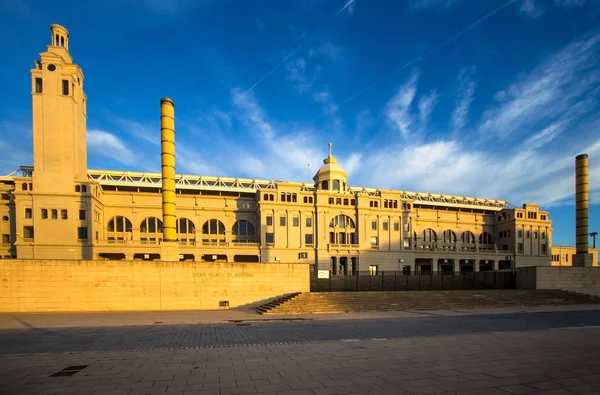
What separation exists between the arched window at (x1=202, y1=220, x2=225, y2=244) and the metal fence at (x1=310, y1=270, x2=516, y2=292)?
28085 millimetres

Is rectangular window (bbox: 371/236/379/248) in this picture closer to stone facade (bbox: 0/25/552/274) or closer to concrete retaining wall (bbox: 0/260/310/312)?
stone facade (bbox: 0/25/552/274)

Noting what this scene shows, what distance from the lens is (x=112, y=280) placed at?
88.1 feet

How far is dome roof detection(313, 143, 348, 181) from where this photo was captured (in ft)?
208

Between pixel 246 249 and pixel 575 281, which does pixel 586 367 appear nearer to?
pixel 575 281

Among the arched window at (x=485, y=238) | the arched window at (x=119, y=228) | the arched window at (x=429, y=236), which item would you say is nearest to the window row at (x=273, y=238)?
the arched window at (x=119, y=228)

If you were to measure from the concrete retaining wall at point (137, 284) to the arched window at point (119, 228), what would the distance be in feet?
95.0

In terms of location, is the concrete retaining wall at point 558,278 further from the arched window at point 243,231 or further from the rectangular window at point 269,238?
the arched window at point 243,231

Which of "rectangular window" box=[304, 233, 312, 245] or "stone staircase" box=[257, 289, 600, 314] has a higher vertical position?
"rectangular window" box=[304, 233, 312, 245]

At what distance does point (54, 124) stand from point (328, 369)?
5603 cm

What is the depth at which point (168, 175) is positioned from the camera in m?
32.8

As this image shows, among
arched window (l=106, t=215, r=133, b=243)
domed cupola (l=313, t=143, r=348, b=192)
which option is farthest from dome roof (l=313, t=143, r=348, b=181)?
→ arched window (l=106, t=215, r=133, b=243)

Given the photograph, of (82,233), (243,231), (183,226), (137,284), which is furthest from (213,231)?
(137,284)

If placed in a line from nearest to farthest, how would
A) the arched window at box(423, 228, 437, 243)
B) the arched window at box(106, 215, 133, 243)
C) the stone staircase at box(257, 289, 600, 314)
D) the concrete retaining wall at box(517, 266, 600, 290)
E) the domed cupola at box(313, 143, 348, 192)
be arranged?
1. the stone staircase at box(257, 289, 600, 314)
2. the concrete retaining wall at box(517, 266, 600, 290)
3. the arched window at box(106, 215, 133, 243)
4. the domed cupola at box(313, 143, 348, 192)
5. the arched window at box(423, 228, 437, 243)

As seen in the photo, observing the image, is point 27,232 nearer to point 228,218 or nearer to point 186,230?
point 186,230
